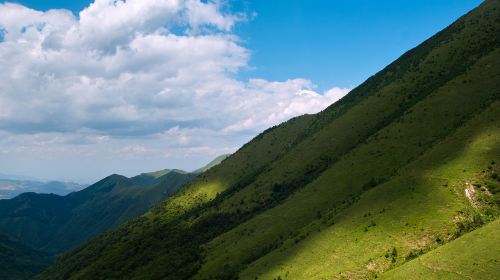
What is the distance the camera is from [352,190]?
335 feet

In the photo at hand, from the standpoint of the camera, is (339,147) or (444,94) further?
(339,147)

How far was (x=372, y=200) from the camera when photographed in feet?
263

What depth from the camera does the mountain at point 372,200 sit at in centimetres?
6358

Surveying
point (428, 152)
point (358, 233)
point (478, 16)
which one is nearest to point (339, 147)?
point (428, 152)

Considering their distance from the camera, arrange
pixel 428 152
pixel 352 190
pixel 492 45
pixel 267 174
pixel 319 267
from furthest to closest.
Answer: pixel 267 174 → pixel 492 45 → pixel 352 190 → pixel 428 152 → pixel 319 267

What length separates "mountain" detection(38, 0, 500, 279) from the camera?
6358cm

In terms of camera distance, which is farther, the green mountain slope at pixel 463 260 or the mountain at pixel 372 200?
the mountain at pixel 372 200

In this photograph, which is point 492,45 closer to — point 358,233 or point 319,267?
point 358,233

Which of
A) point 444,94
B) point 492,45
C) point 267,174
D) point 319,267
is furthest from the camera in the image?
point 267,174

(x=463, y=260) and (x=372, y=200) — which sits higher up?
(x=372, y=200)

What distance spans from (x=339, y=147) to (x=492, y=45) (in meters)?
63.2

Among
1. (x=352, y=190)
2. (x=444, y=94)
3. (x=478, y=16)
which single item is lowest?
(x=352, y=190)

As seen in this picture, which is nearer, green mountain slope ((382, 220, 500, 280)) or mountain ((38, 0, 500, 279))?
green mountain slope ((382, 220, 500, 280))

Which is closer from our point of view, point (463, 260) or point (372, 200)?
point (463, 260)
